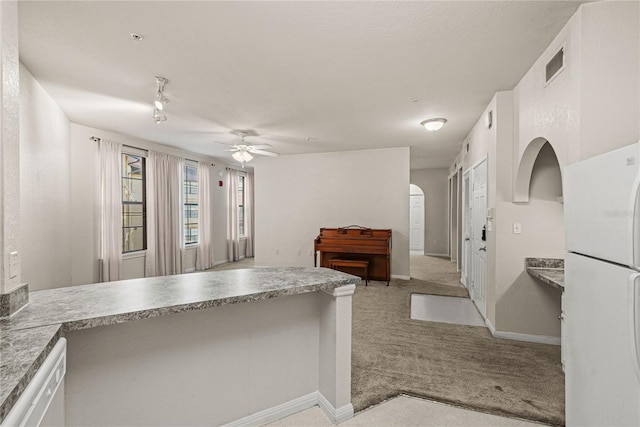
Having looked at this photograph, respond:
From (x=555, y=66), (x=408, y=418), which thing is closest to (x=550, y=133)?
(x=555, y=66)

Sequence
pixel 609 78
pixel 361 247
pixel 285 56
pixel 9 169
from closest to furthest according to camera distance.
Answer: pixel 9 169 → pixel 609 78 → pixel 285 56 → pixel 361 247

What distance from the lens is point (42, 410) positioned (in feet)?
2.96

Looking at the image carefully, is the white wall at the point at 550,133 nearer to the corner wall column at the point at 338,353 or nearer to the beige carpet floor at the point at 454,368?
the beige carpet floor at the point at 454,368

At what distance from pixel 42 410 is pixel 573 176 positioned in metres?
2.42

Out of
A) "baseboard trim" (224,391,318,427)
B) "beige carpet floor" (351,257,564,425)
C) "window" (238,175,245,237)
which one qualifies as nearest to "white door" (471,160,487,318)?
"beige carpet floor" (351,257,564,425)

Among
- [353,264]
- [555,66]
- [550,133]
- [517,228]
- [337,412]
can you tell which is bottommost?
[337,412]

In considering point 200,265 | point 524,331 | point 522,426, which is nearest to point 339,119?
point 524,331

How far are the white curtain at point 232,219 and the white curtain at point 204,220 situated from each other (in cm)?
77

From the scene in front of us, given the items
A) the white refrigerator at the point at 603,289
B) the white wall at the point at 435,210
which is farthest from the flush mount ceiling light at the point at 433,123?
the white wall at the point at 435,210

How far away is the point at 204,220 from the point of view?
262 inches

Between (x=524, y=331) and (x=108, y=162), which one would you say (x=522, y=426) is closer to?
(x=524, y=331)

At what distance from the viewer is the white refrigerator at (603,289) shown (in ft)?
3.71

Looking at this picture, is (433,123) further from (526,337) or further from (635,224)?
(635,224)

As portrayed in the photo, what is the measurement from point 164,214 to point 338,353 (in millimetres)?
4972
